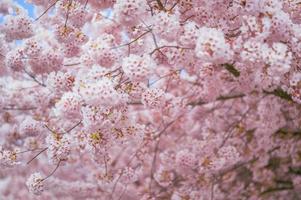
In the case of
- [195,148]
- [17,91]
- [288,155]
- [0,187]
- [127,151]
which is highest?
[17,91]

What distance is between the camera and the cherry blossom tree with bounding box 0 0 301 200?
12.1 ft

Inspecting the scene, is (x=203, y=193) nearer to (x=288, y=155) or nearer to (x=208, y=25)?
(x=288, y=155)

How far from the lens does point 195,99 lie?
6895 mm

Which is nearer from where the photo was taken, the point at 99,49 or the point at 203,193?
the point at 99,49

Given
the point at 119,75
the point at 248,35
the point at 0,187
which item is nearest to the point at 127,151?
the point at 0,187

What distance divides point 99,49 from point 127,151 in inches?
292

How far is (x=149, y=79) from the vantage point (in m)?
4.28

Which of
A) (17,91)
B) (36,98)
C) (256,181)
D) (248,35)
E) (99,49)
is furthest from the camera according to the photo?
(256,181)

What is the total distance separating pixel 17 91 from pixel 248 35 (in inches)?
168

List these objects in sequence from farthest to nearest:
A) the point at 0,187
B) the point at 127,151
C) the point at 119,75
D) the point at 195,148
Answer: the point at 0,187
the point at 127,151
the point at 195,148
the point at 119,75

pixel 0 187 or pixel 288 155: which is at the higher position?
pixel 288 155

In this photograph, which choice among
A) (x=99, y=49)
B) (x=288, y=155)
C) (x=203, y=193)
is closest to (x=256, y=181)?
(x=288, y=155)

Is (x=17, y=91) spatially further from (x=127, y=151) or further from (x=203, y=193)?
(x=127, y=151)

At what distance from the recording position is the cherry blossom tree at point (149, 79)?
368 centimetres
